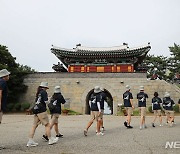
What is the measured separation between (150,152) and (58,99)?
334 centimetres

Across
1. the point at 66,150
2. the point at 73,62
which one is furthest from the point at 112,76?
the point at 66,150

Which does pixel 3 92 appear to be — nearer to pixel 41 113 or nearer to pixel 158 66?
pixel 41 113

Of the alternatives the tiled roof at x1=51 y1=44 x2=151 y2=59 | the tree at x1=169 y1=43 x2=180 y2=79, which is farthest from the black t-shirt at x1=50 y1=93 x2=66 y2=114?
the tree at x1=169 y1=43 x2=180 y2=79

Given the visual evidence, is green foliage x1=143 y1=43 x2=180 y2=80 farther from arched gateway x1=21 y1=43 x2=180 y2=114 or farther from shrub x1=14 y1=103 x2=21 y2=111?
shrub x1=14 y1=103 x2=21 y2=111

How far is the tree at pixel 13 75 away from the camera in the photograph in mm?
21453

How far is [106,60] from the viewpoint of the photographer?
27391mm

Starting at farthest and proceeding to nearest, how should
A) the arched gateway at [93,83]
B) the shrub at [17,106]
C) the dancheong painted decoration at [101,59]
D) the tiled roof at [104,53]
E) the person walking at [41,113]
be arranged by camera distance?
the dancheong painted decoration at [101,59] → the tiled roof at [104,53] → the arched gateway at [93,83] → the shrub at [17,106] → the person walking at [41,113]

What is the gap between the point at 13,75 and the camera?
21953 millimetres

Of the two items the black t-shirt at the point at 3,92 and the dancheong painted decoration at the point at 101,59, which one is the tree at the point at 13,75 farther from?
the black t-shirt at the point at 3,92

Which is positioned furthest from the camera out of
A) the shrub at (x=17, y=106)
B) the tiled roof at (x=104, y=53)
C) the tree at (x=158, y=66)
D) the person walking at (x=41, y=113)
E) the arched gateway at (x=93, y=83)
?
the tree at (x=158, y=66)

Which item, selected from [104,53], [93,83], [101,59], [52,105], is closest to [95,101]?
[52,105]

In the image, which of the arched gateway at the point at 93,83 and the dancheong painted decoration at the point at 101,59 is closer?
the arched gateway at the point at 93,83

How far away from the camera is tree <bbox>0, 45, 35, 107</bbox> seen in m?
21.5

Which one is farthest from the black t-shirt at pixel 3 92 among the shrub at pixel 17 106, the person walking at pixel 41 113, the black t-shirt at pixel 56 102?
the shrub at pixel 17 106
